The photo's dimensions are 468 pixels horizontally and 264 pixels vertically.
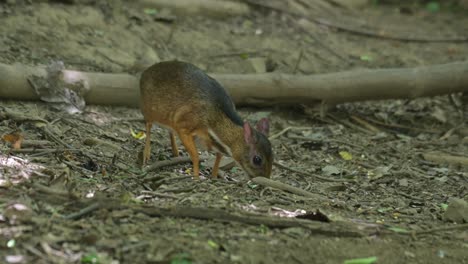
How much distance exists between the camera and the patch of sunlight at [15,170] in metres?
5.04

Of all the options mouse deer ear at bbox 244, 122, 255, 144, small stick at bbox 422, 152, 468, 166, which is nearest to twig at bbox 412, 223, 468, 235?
mouse deer ear at bbox 244, 122, 255, 144

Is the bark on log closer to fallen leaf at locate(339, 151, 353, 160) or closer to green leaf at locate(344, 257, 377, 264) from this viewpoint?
fallen leaf at locate(339, 151, 353, 160)

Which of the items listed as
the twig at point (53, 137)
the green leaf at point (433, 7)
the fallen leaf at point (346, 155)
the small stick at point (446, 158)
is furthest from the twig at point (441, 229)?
the green leaf at point (433, 7)

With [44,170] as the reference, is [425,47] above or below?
above

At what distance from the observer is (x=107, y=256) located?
13.6 feet

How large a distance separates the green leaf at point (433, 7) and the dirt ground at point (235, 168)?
0.78m

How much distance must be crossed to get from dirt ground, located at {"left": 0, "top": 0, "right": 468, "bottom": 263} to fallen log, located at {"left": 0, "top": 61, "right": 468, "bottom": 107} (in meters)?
0.21

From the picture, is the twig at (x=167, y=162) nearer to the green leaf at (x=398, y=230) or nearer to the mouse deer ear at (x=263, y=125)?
the mouse deer ear at (x=263, y=125)

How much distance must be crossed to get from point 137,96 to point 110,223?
3.55 meters

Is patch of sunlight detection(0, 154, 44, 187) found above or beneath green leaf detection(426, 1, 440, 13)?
beneath

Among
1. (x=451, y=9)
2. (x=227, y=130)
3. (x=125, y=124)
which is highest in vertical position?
(x=451, y=9)

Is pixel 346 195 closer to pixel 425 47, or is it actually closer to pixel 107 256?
pixel 107 256

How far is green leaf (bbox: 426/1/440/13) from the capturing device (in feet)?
45.7

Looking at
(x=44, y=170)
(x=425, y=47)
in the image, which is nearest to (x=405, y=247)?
(x=44, y=170)
